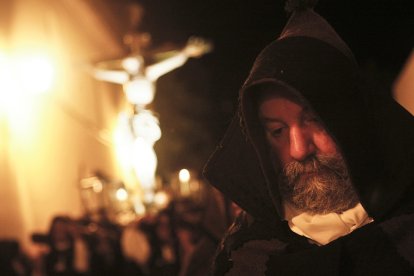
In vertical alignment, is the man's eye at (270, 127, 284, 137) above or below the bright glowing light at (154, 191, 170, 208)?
above

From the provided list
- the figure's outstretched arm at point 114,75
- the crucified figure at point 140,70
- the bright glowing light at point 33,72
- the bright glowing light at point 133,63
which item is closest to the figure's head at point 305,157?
the bright glowing light at point 33,72

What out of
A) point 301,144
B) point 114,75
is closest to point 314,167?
point 301,144

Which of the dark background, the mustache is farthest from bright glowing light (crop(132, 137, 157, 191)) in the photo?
the mustache

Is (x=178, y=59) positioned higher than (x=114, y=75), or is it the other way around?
(x=178, y=59)

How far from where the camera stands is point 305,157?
229 centimetres

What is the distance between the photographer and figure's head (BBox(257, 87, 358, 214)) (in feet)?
7.36

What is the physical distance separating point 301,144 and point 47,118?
7904 mm

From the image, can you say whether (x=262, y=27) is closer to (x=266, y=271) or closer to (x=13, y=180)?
(x=266, y=271)

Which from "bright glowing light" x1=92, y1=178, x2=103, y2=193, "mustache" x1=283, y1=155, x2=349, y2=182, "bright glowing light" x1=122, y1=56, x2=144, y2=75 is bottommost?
"bright glowing light" x1=92, y1=178, x2=103, y2=193

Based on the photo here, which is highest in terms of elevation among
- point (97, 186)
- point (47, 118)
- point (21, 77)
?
point (21, 77)

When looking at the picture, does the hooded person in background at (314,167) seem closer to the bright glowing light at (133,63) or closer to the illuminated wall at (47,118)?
the illuminated wall at (47,118)

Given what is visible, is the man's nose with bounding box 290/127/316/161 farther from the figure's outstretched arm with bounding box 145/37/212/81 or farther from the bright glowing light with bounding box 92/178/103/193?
the figure's outstretched arm with bounding box 145/37/212/81

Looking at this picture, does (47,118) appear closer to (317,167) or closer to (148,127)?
(148,127)

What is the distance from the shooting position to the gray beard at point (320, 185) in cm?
223
